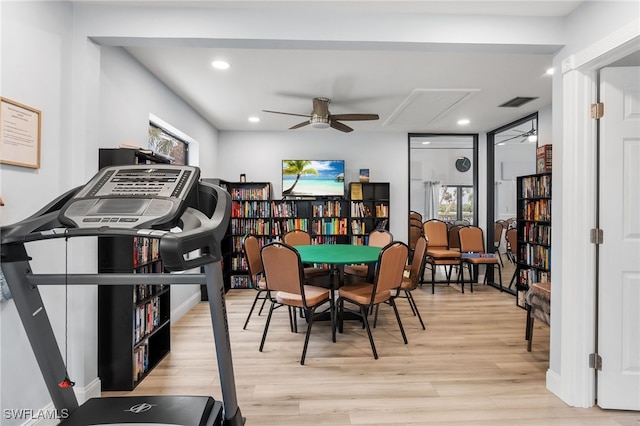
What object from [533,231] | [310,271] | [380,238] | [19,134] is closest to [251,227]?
[310,271]

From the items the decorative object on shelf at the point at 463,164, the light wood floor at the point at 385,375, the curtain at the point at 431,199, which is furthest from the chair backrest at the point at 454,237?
the light wood floor at the point at 385,375

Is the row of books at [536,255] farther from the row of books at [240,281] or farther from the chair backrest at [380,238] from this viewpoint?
the row of books at [240,281]

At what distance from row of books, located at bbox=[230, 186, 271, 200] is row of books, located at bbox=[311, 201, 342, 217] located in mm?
795

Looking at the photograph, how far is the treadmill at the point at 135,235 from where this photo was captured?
1.06 meters

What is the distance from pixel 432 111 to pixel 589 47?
241 centimetres

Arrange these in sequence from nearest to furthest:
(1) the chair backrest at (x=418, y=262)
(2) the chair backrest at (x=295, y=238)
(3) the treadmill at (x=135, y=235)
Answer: (3) the treadmill at (x=135, y=235) < (1) the chair backrest at (x=418, y=262) < (2) the chair backrest at (x=295, y=238)

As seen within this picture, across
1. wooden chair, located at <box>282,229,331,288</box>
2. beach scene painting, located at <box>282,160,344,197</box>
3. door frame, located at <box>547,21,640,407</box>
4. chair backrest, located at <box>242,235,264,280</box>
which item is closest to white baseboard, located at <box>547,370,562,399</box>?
door frame, located at <box>547,21,640,407</box>

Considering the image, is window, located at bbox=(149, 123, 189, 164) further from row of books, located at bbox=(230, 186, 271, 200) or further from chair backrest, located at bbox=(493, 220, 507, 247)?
chair backrest, located at bbox=(493, 220, 507, 247)

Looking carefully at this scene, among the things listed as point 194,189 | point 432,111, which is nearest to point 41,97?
point 194,189

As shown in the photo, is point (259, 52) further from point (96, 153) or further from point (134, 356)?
point (134, 356)

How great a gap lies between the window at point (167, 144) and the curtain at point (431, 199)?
17.8 feet

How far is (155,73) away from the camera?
10.4 feet

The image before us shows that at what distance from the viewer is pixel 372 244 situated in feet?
14.3

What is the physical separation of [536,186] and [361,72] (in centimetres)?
268
